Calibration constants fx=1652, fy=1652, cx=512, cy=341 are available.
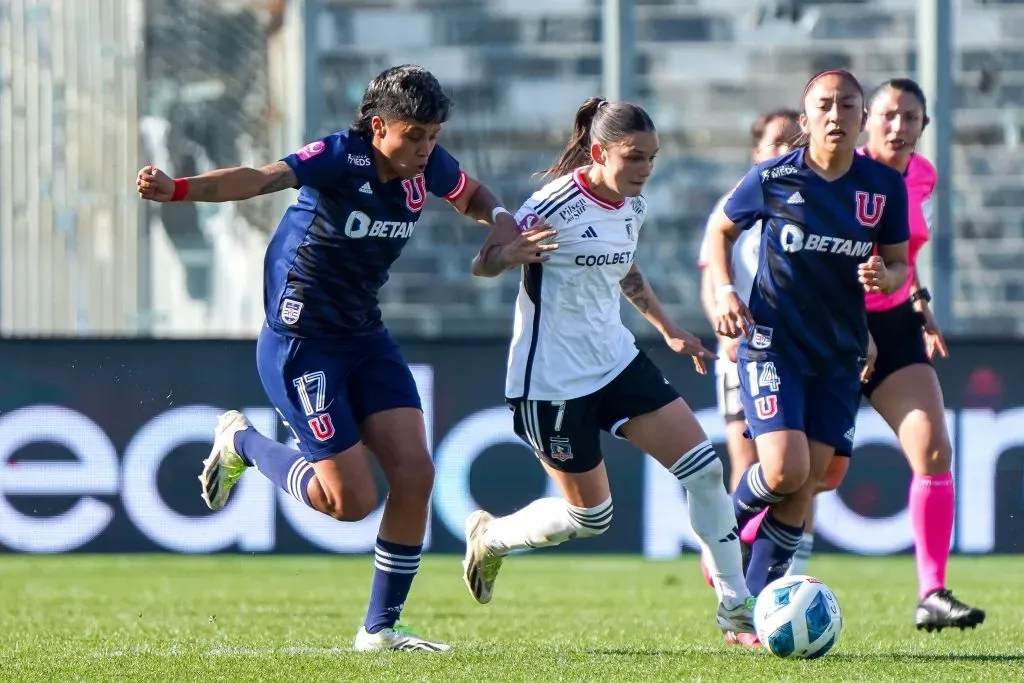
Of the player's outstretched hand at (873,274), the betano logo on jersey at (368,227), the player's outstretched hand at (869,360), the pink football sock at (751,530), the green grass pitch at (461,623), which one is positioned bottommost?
the green grass pitch at (461,623)

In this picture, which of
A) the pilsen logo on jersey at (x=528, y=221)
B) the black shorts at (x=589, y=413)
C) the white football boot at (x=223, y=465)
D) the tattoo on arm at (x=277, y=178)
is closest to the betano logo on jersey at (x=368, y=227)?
the tattoo on arm at (x=277, y=178)

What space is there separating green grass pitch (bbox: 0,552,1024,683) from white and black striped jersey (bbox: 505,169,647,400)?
38.6 inches

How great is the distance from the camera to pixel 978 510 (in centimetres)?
952

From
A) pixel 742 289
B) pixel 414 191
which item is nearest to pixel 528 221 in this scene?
pixel 414 191

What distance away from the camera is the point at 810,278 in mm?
6234

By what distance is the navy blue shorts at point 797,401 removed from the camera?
6.23 meters

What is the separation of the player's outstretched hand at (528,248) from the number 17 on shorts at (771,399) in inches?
43.9

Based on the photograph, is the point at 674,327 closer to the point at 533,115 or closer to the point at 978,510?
the point at 978,510

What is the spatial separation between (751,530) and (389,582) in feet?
5.23

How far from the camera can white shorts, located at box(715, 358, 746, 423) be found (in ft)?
24.5

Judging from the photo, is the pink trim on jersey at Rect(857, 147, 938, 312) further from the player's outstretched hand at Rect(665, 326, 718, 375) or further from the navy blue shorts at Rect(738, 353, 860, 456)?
the player's outstretched hand at Rect(665, 326, 718, 375)

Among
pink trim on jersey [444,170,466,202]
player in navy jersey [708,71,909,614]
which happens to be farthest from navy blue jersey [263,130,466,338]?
player in navy jersey [708,71,909,614]

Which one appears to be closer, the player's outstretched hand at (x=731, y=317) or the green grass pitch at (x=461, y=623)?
the green grass pitch at (x=461, y=623)

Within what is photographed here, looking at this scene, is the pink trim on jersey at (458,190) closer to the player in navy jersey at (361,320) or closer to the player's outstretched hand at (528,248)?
the player in navy jersey at (361,320)
